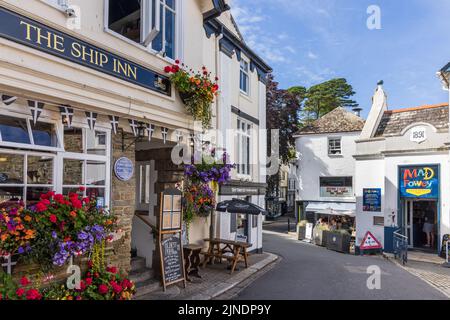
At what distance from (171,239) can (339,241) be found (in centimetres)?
1175

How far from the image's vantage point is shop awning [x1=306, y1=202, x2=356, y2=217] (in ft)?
73.3

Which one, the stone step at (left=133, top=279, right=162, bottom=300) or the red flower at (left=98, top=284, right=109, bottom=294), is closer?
the red flower at (left=98, top=284, right=109, bottom=294)

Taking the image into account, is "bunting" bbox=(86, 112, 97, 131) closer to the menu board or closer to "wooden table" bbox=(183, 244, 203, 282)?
the menu board

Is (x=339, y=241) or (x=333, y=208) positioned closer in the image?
(x=339, y=241)

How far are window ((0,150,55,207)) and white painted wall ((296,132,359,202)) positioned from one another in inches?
850

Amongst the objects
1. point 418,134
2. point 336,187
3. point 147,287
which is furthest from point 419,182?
point 147,287

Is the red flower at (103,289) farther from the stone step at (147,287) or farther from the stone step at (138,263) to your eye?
the stone step at (138,263)

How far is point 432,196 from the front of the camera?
48.1 ft

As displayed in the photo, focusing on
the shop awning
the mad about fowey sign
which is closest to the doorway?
the mad about fowey sign

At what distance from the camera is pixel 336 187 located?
24297 millimetres

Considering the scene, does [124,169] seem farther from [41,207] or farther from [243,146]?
[243,146]

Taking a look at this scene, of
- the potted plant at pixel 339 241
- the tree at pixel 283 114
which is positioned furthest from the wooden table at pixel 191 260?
the tree at pixel 283 114
